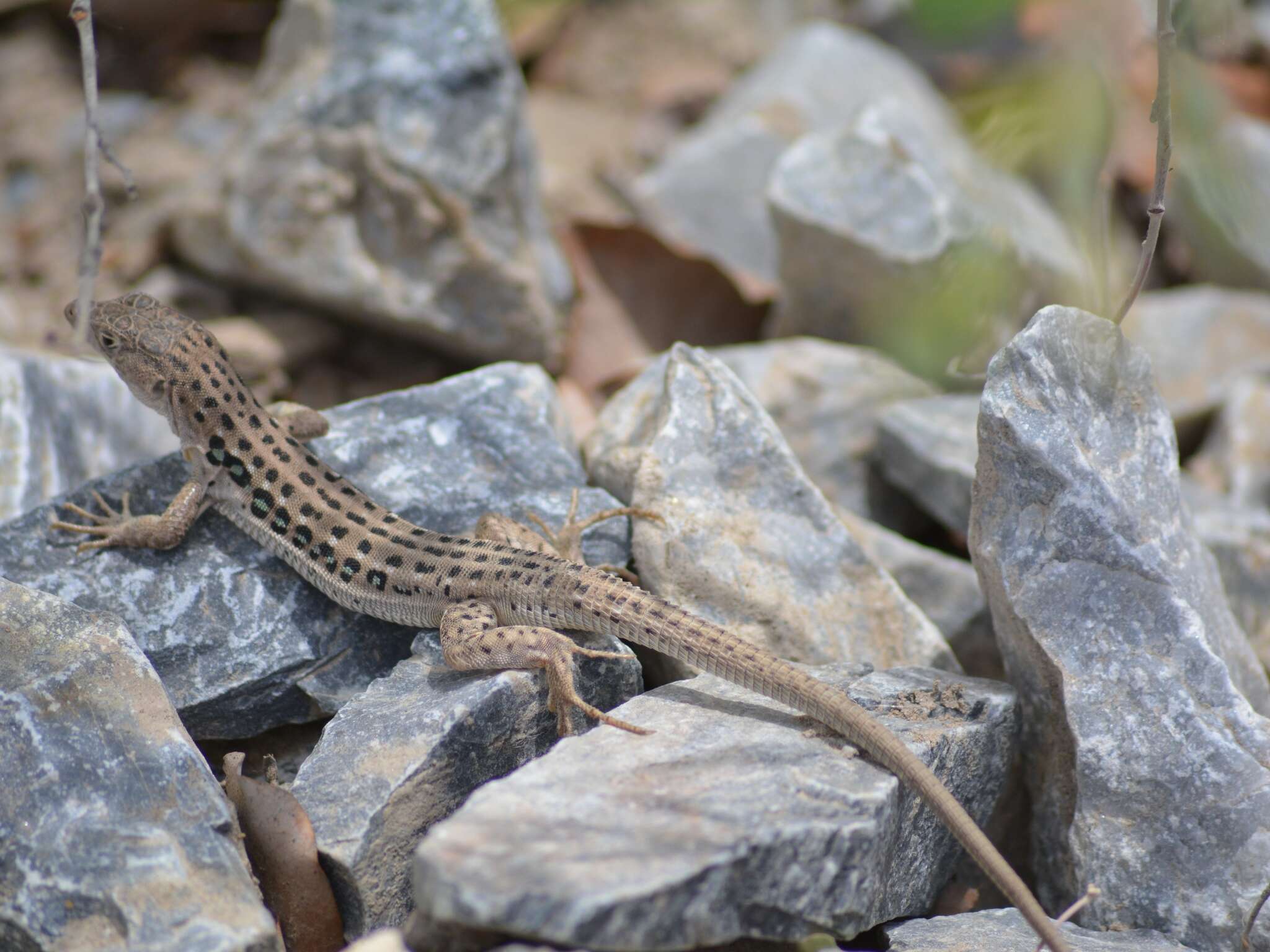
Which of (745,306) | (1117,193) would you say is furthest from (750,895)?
(1117,193)

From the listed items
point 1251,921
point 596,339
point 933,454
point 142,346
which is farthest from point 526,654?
point 596,339

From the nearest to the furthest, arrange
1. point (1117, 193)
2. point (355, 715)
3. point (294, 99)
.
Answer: point (355, 715) → point (294, 99) → point (1117, 193)

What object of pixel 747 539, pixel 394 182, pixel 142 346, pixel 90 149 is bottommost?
pixel 747 539

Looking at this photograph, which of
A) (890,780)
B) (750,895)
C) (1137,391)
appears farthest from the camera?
(1137,391)

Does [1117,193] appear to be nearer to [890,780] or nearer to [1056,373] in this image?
[1056,373]

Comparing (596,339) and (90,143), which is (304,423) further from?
(596,339)
